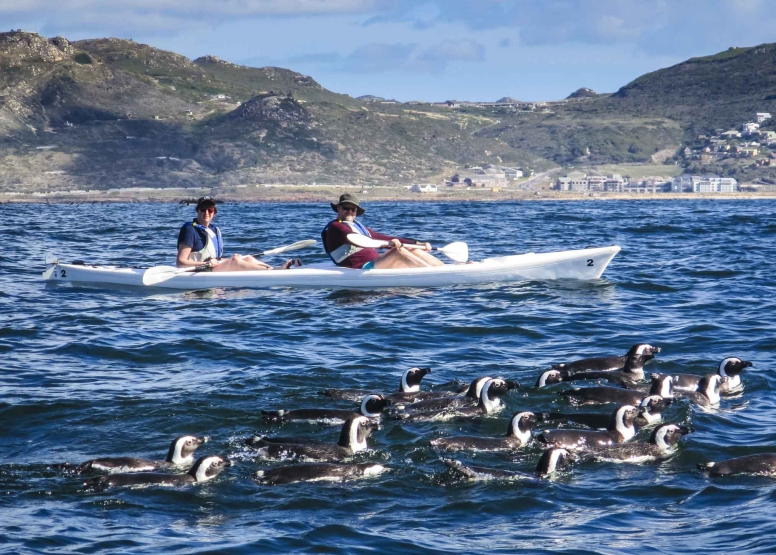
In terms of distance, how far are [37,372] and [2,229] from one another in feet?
131

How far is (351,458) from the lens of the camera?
418 inches

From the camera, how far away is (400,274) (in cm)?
2166

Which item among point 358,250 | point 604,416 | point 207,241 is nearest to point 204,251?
point 207,241

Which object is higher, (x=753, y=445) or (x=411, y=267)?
(x=411, y=267)

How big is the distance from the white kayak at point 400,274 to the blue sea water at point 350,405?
0.34 meters

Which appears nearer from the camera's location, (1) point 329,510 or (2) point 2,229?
(1) point 329,510

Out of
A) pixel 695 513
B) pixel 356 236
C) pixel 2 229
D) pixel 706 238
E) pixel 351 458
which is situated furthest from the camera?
pixel 2 229

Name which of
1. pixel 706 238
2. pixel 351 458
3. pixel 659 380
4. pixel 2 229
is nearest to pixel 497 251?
pixel 706 238

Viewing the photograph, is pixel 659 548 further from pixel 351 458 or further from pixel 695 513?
pixel 351 458

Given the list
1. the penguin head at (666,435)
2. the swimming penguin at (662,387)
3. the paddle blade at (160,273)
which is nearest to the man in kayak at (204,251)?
the paddle blade at (160,273)

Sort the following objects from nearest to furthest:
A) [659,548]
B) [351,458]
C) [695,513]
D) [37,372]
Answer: [659,548] < [695,513] < [351,458] < [37,372]

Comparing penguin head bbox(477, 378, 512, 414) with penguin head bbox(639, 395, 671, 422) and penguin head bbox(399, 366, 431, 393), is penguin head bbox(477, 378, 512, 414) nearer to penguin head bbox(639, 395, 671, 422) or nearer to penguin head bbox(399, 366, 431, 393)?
penguin head bbox(399, 366, 431, 393)

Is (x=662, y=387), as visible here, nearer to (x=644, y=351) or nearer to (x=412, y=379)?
(x=644, y=351)

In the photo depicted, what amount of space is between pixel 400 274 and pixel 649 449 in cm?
1121
